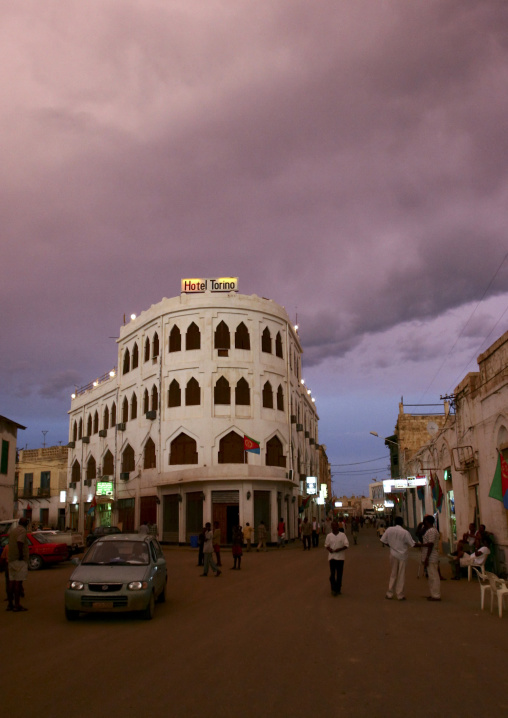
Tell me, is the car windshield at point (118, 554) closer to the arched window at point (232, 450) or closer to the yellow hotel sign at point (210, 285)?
the arched window at point (232, 450)

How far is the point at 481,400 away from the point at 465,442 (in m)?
2.93

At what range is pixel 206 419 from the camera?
124 feet

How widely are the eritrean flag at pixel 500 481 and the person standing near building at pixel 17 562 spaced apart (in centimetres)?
1147

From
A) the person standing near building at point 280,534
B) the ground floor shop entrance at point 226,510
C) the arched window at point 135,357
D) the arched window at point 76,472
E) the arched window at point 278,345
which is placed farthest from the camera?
the arched window at point 76,472

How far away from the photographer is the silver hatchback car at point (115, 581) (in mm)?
10414

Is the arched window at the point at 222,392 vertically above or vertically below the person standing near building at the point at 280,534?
above

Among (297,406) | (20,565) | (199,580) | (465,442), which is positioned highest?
(297,406)

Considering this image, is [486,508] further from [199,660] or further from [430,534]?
[199,660]

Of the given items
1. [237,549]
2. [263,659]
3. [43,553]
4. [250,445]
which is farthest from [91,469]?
[263,659]

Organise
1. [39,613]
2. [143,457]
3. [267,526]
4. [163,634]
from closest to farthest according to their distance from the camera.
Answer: [163,634] < [39,613] < [267,526] < [143,457]

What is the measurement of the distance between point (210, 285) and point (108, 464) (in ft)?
53.1

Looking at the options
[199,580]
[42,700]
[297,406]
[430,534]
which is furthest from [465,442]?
[297,406]

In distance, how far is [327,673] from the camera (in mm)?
7008

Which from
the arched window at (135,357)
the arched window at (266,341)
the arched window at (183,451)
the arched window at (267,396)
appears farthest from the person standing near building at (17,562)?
the arched window at (135,357)
